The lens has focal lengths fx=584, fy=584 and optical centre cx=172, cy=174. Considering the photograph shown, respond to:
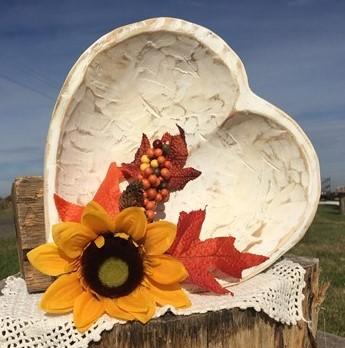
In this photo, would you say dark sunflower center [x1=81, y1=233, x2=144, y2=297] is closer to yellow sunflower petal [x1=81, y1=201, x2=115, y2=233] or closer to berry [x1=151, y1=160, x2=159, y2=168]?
yellow sunflower petal [x1=81, y1=201, x2=115, y2=233]

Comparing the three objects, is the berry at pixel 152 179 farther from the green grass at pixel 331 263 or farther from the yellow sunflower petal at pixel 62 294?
the green grass at pixel 331 263

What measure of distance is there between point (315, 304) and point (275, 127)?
68cm

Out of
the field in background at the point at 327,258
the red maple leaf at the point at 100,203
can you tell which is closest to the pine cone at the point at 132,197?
the red maple leaf at the point at 100,203

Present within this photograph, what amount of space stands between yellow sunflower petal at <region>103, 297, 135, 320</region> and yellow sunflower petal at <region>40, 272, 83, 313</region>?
9 centimetres

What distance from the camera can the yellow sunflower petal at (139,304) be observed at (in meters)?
1.59

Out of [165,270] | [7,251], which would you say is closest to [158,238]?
[165,270]

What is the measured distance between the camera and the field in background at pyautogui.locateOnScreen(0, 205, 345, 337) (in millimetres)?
3918

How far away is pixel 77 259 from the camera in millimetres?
1632

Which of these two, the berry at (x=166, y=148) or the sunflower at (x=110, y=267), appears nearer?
the sunflower at (x=110, y=267)

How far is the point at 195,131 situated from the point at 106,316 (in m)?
0.76

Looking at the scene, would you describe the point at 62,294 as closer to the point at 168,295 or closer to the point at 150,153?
the point at 168,295

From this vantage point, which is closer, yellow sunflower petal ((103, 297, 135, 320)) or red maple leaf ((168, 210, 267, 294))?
yellow sunflower petal ((103, 297, 135, 320))

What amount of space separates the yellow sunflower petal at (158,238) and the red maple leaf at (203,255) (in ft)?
0.34

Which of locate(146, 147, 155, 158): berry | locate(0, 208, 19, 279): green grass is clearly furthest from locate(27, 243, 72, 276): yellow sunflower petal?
locate(0, 208, 19, 279): green grass
